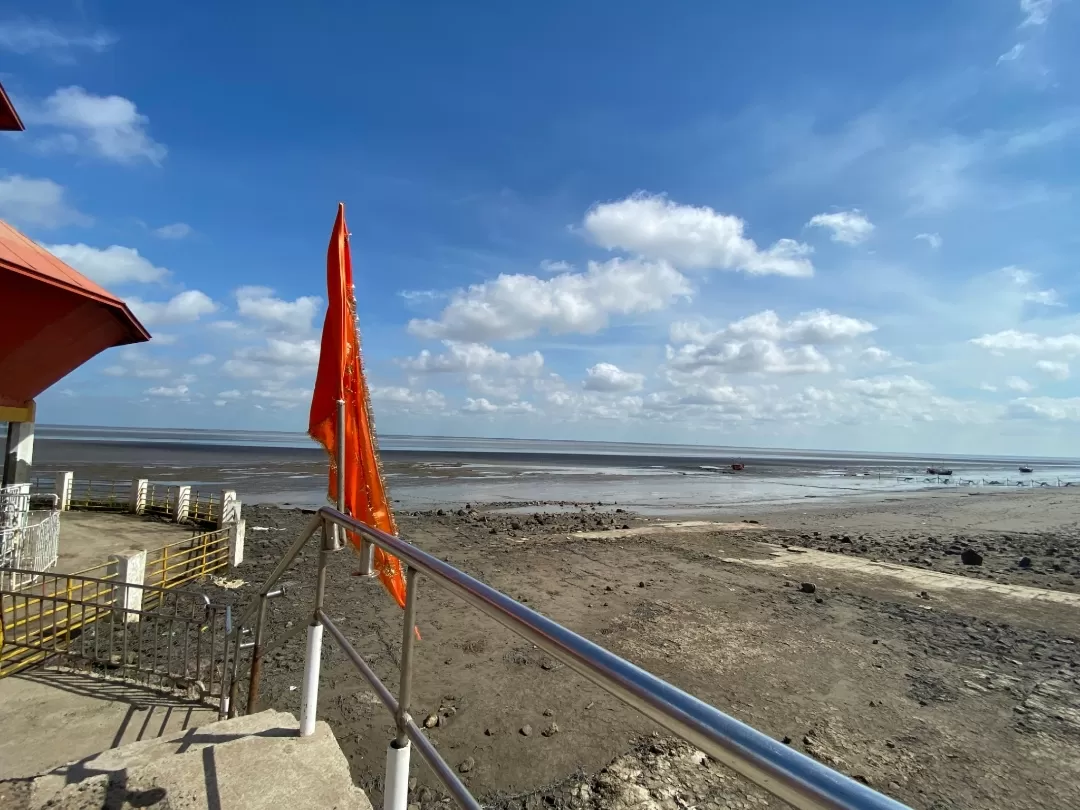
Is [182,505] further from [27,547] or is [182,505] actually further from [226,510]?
[27,547]

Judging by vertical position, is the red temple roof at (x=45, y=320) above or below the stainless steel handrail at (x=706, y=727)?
above

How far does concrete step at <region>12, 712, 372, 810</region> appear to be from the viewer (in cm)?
260

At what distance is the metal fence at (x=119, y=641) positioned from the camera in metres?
6.00

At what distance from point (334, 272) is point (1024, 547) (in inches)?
822

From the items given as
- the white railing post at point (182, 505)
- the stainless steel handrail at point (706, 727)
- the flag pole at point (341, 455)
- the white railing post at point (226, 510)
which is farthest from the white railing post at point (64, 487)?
the stainless steel handrail at point (706, 727)

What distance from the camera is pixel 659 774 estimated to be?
4859mm

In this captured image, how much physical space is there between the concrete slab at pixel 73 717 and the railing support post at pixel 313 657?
98.9 inches

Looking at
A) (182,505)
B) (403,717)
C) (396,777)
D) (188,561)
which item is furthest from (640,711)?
(182,505)

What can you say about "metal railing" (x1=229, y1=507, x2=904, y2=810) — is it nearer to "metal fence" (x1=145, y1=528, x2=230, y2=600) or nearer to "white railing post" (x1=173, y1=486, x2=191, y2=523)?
"metal fence" (x1=145, y1=528, x2=230, y2=600)

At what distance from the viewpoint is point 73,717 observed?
5496 millimetres

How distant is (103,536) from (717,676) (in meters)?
13.5

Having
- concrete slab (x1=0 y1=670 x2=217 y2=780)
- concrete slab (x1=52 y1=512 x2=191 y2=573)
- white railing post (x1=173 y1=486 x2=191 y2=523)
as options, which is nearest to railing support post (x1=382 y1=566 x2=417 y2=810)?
concrete slab (x1=0 y1=670 x2=217 y2=780)

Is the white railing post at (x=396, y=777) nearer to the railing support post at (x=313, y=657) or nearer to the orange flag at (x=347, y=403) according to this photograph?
the railing support post at (x=313, y=657)

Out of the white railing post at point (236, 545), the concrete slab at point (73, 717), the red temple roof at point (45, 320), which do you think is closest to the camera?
the concrete slab at point (73, 717)
